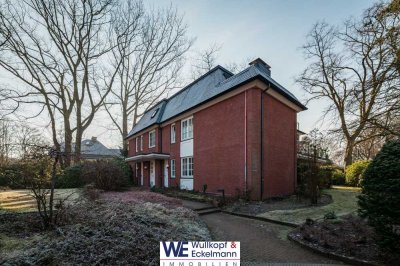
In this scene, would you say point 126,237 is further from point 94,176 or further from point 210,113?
point 94,176

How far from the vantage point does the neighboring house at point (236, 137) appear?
490 inches

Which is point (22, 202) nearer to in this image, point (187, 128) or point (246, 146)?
point (187, 128)

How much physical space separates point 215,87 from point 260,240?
10594mm

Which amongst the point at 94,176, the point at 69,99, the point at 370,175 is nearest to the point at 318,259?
the point at 370,175

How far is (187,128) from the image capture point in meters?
17.7

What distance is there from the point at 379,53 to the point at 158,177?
16725mm

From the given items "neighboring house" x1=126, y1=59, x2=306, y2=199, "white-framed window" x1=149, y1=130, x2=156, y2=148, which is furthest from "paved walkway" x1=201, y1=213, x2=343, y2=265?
"white-framed window" x1=149, y1=130, x2=156, y2=148

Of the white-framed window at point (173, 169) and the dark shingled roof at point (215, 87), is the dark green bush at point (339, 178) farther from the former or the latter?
the white-framed window at point (173, 169)

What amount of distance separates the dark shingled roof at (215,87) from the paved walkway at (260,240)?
6785 millimetres

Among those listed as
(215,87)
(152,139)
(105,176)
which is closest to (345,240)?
(215,87)

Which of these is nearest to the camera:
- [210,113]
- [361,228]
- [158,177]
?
[361,228]

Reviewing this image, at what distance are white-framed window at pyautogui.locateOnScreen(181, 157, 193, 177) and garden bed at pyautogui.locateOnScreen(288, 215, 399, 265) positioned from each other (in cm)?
1037

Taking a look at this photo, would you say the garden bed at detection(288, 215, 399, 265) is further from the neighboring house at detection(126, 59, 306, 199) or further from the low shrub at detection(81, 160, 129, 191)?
the low shrub at detection(81, 160, 129, 191)

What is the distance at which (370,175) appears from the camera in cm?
487
